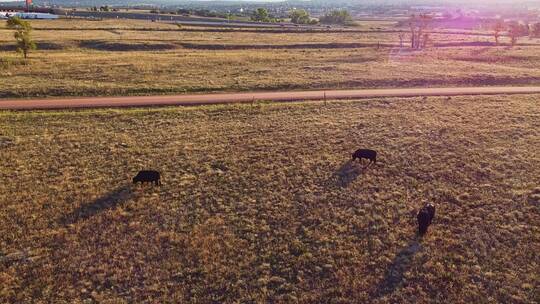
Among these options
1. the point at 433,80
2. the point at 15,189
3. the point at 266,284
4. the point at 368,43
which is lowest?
the point at 266,284

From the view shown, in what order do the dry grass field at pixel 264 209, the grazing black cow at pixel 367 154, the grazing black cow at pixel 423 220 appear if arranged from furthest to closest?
the grazing black cow at pixel 367 154 → the grazing black cow at pixel 423 220 → the dry grass field at pixel 264 209

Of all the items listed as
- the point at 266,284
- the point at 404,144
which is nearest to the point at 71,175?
the point at 266,284

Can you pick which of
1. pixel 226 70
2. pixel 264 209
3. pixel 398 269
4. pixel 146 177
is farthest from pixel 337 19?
pixel 398 269

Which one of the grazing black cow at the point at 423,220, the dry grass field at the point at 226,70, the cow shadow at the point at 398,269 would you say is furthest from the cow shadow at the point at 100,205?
the dry grass field at the point at 226,70

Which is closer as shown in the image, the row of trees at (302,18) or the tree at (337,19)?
the row of trees at (302,18)

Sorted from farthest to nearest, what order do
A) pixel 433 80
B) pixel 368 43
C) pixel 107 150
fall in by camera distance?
pixel 368 43
pixel 433 80
pixel 107 150

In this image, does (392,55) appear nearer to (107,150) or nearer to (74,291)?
(107,150)

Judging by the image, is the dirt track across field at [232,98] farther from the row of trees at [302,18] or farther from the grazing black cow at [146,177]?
the row of trees at [302,18]
